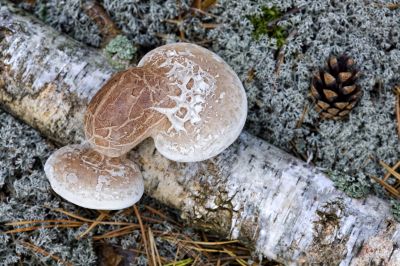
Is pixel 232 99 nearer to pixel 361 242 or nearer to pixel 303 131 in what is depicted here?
pixel 303 131

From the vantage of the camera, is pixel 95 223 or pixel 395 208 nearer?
pixel 395 208

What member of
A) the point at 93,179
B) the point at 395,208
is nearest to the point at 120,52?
the point at 93,179

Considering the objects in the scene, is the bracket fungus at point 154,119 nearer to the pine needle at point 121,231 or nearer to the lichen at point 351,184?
the pine needle at point 121,231

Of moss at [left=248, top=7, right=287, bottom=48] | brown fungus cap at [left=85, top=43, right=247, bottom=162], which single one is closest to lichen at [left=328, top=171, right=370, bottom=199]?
brown fungus cap at [left=85, top=43, right=247, bottom=162]

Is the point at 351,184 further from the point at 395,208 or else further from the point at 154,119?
the point at 154,119

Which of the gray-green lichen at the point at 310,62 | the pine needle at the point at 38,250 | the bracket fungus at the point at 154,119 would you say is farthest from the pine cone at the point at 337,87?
the pine needle at the point at 38,250

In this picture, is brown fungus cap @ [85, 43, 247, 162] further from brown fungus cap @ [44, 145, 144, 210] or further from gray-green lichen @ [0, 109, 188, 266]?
gray-green lichen @ [0, 109, 188, 266]
